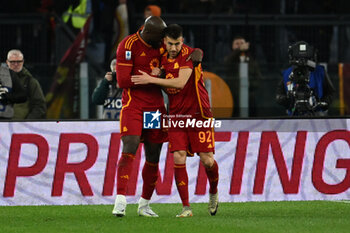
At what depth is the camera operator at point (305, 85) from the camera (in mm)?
13781

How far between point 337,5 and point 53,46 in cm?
528

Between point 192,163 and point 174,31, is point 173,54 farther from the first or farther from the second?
point 192,163

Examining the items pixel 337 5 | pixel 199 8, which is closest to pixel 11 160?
pixel 199 8

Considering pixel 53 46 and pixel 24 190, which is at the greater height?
pixel 53 46

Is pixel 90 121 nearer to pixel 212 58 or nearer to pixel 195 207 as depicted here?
pixel 195 207

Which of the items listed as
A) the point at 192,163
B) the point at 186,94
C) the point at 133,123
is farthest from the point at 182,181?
the point at 192,163

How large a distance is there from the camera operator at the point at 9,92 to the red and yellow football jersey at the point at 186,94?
13.2 feet

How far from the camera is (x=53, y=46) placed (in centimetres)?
1773

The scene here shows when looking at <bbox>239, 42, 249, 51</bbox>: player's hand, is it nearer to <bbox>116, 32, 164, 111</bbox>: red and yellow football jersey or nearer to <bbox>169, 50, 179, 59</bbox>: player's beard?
<bbox>116, 32, 164, 111</bbox>: red and yellow football jersey

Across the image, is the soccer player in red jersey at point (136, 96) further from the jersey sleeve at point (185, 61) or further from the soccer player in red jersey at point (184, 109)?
the jersey sleeve at point (185, 61)

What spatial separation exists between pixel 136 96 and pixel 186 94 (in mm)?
506

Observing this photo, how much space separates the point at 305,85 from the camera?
1389 centimetres

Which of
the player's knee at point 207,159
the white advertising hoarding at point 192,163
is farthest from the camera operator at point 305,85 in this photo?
the player's knee at point 207,159

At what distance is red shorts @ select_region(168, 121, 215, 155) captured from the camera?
1033cm
